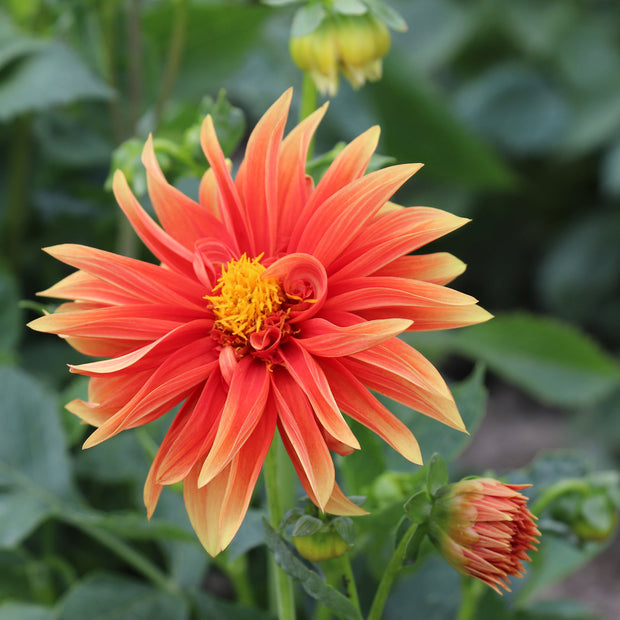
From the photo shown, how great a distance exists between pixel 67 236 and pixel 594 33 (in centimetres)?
94

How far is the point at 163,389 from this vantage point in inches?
13.7

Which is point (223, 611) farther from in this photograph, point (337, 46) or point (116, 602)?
point (337, 46)

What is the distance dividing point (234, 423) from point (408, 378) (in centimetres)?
7

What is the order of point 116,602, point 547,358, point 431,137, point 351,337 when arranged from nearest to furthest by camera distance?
point 351,337 < point 116,602 < point 547,358 < point 431,137

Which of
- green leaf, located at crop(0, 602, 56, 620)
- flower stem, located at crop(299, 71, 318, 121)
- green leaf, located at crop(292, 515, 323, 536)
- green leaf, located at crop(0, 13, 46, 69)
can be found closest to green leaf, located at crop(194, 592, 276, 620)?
green leaf, located at crop(0, 602, 56, 620)

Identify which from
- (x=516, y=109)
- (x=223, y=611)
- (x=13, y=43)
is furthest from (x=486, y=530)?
(x=516, y=109)

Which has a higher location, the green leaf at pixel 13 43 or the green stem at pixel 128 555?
the green leaf at pixel 13 43

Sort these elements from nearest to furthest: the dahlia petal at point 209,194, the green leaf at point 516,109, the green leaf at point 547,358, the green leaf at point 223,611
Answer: the dahlia petal at point 209,194 → the green leaf at point 223,611 → the green leaf at point 547,358 → the green leaf at point 516,109

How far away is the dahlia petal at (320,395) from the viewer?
33cm

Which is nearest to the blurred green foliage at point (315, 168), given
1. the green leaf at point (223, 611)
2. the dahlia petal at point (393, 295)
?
the green leaf at point (223, 611)

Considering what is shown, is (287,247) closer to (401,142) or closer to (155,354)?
(155,354)

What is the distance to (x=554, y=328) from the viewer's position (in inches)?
38.9

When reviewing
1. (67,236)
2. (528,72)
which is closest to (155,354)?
(67,236)

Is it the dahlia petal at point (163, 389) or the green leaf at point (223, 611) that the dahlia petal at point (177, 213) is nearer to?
the dahlia petal at point (163, 389)
